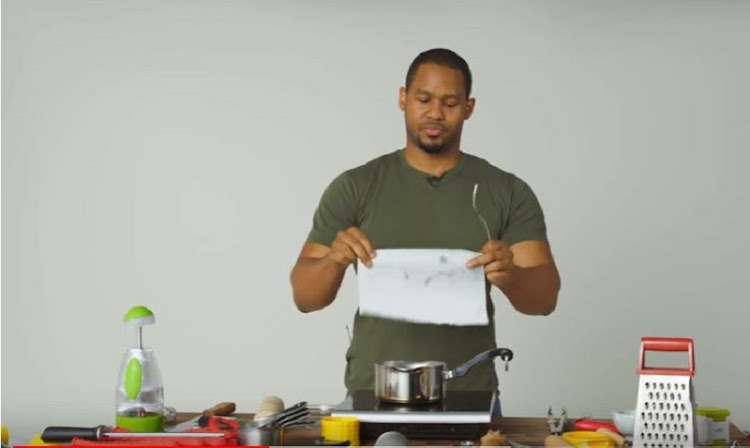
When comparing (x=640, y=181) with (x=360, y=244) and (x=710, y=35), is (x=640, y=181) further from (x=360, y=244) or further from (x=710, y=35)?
(x=360, y=244)

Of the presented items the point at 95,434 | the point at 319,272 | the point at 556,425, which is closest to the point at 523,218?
Result: the point at 319,272

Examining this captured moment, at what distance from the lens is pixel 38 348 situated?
491cm

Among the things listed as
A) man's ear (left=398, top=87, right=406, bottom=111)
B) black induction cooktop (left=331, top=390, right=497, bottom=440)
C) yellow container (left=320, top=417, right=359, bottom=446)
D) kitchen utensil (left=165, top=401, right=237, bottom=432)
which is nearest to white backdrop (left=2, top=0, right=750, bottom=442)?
man's ear (left=398, top=87, right=406, bottom=111)

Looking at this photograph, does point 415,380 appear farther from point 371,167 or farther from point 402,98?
point 402,98

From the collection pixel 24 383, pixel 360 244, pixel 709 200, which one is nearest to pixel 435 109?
pixel 360 244

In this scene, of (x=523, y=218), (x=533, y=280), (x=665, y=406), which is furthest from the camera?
(x=533, y=280)

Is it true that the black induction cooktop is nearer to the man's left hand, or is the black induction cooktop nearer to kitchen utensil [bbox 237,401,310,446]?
kitchen utensil [bbox 237,401,310,446]

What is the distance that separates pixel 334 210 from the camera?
4660mm

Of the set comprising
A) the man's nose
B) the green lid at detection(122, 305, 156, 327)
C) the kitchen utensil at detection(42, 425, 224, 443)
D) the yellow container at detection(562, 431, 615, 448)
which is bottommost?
the yellow container at detection(562, 431, 615, 448)

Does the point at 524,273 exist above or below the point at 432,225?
below

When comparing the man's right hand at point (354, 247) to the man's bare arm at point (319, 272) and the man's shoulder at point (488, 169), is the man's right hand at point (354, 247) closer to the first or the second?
the man's bare arm at point (319, 272)

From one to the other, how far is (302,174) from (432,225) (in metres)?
0.67

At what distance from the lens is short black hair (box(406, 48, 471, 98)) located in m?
4.68

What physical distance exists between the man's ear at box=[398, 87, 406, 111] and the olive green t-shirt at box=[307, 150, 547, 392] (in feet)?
0.65
